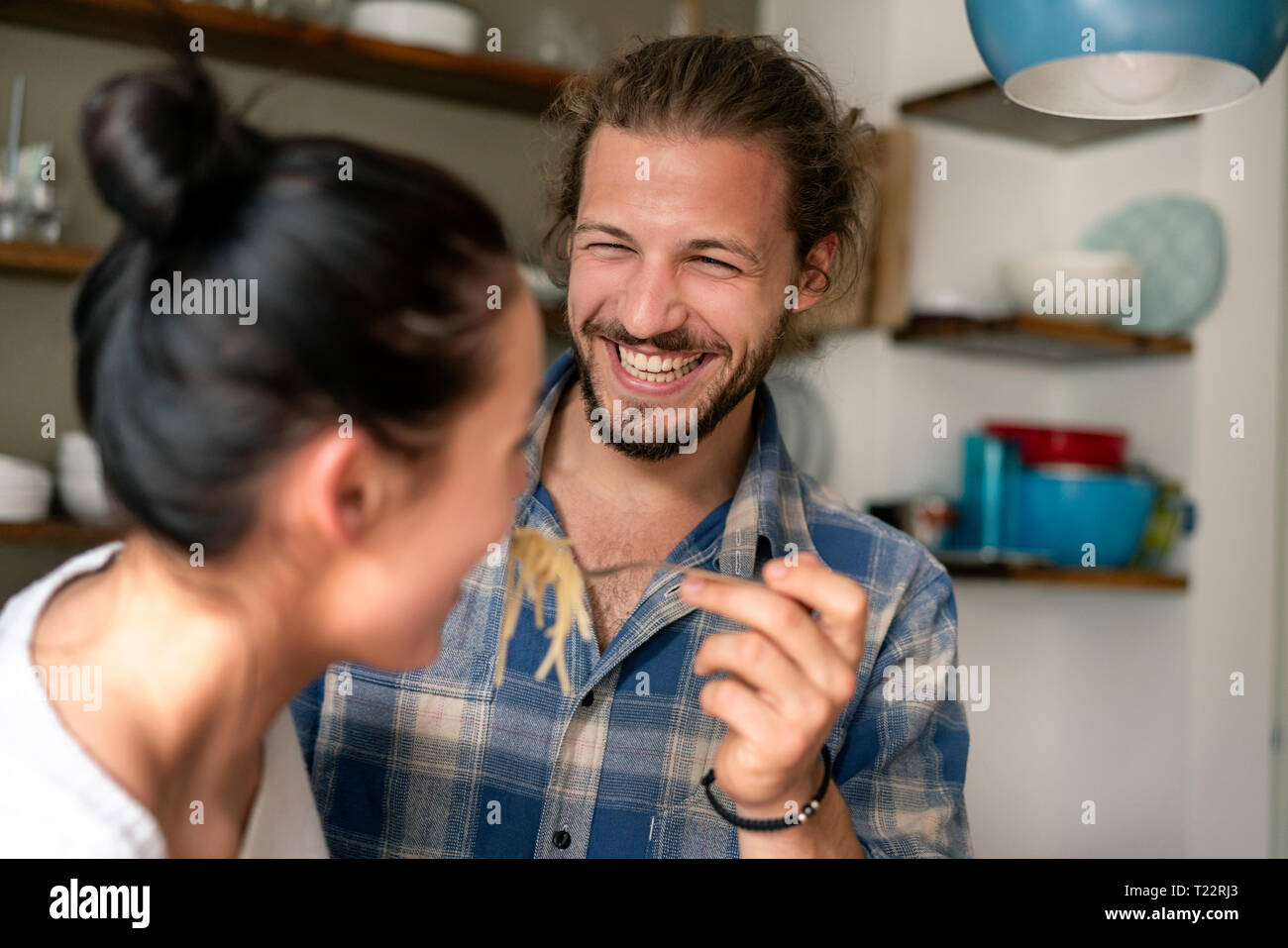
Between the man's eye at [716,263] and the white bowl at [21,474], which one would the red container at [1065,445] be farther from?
the white bowl at [21,474]

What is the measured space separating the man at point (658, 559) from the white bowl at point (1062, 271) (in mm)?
1389

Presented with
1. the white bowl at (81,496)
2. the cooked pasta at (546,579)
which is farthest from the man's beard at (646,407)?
the white bowl at (81,496)

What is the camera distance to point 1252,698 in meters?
3.18

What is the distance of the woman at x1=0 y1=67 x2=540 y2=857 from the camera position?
819mm

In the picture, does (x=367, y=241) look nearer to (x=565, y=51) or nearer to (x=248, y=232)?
(x=248, y=232)

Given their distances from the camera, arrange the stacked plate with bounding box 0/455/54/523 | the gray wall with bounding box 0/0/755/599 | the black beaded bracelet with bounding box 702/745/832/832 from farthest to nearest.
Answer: the gray wall with bounding box 0/0/755/599 → the stacked plate with bounding box 0/455/54/523 → the black beaded bracelet with bounding box 702/745/832/832

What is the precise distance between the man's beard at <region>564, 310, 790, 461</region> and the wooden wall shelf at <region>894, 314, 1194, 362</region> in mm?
1402

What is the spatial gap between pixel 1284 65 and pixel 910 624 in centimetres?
225

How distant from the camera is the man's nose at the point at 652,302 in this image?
5.37 ft

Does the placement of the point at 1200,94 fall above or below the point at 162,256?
above

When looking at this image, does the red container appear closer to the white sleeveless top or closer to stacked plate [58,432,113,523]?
stacked plate [58,432,113,523]

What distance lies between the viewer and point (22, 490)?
2473mm

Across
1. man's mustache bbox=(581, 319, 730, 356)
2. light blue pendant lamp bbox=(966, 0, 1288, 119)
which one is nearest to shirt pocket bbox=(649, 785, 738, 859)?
man's mustache bbox=(581, 319, 730, 356)

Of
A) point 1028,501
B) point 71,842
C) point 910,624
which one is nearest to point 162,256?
point 71,842
